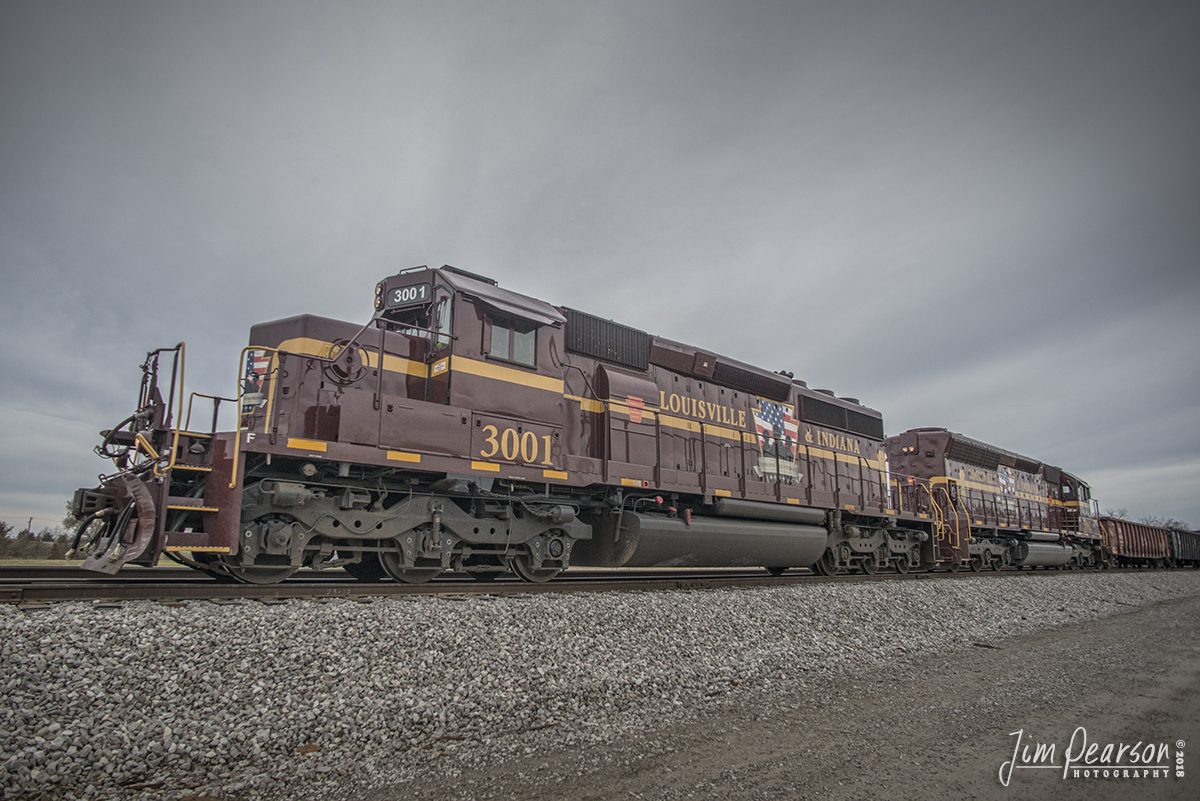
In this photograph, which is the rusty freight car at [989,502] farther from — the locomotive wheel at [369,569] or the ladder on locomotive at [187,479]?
the ladder on locomotive at [187,479]

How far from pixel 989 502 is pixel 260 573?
2071 centimetres

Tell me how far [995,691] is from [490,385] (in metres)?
5.86

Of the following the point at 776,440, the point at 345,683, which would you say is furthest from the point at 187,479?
the point at 776,440

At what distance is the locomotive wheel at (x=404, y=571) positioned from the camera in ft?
23.4

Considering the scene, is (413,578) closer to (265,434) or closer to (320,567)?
(320,567)

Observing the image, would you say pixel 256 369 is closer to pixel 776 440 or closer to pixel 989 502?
pixel 776 440

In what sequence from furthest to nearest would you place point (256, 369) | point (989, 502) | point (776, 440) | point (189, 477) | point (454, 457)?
point (989, 502), point (776, 440), point (454, 457), point (256, 369), point (189, 477)

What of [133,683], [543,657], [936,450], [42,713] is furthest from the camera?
[936,450]

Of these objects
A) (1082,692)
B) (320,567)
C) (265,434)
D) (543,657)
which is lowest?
(1082,692)

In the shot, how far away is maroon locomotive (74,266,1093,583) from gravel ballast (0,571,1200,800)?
1.18 metres

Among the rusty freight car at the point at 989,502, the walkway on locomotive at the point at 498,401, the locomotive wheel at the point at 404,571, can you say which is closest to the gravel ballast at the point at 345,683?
the locomotive wheel at the point at 404,571

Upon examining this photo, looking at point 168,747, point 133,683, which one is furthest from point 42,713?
point 168,747

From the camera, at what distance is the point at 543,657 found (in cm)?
500

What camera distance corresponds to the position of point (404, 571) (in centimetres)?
723
